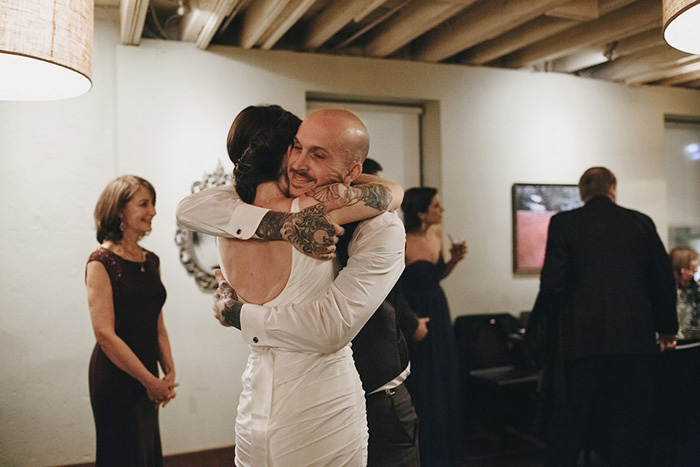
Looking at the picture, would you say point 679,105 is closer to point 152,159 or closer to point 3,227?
point 152,159

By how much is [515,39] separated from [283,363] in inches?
149

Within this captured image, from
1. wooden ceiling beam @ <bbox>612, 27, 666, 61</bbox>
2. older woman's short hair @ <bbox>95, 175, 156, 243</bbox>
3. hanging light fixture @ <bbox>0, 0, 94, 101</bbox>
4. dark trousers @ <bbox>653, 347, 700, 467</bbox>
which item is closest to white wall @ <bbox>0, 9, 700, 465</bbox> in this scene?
wooden ceiling beam @ <bbox>612, 27, 666, 61</bbox>

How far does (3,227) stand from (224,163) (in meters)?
1.50

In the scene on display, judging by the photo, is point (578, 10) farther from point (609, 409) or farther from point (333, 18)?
point (609, 409)

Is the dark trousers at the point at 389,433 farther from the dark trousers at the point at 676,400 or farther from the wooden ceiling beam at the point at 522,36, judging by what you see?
the wooden ceiling beam at the point at 522,36

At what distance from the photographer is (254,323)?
1.45m

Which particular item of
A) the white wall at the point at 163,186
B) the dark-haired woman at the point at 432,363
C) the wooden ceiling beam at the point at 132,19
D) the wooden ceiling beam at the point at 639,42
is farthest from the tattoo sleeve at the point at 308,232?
the wooden ceiling beam at the point at 639,42

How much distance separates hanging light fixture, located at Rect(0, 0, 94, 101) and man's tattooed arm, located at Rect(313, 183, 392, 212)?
654 mm

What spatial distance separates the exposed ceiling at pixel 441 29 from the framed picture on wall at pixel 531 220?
113 centimetres

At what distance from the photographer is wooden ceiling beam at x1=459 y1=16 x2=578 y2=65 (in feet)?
13.6

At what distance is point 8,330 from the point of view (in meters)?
3.76

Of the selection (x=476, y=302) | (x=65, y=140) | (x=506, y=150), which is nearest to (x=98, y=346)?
(x=65, y=140)

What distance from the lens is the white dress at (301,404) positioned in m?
1.44

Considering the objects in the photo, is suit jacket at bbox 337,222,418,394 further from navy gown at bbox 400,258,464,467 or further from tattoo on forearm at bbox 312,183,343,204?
navy gown at bbox 400,258,464,467
